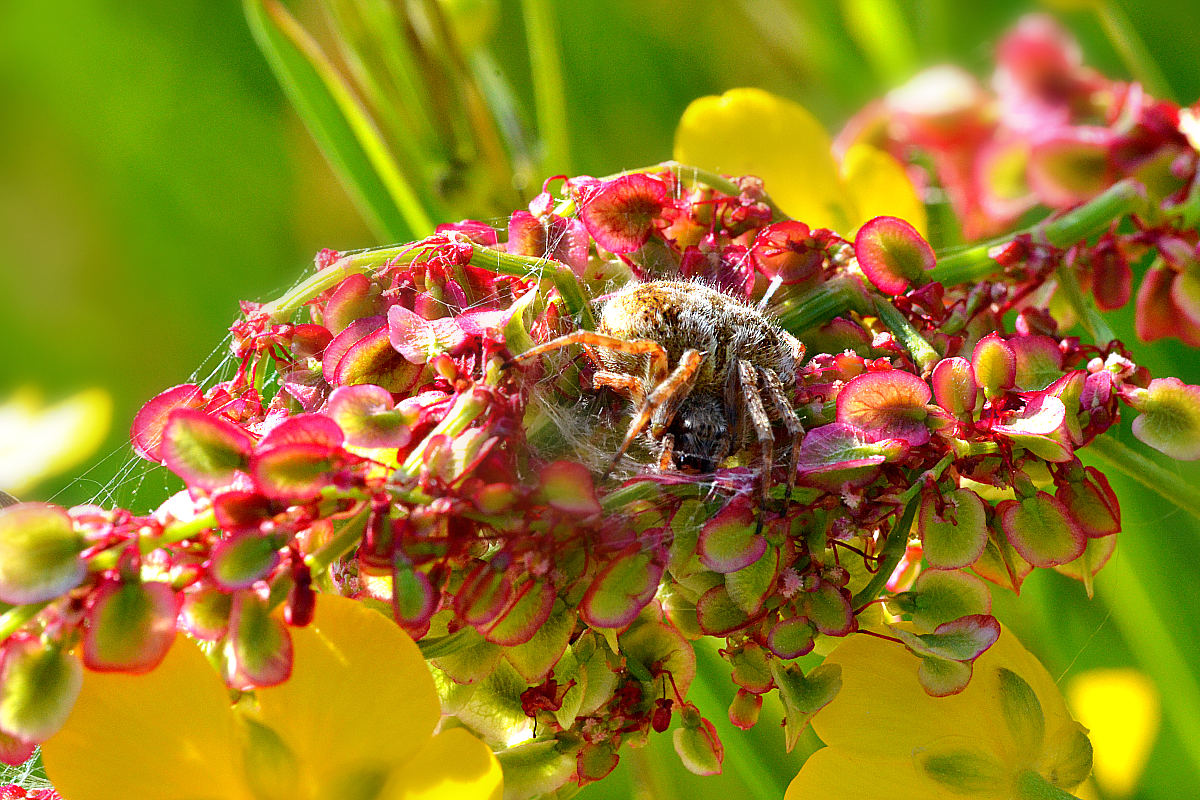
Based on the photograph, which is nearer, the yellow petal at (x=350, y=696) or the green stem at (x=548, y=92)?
the yellow petal at (x=350, y=696)

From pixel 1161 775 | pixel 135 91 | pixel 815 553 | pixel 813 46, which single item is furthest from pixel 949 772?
pixel 135 91

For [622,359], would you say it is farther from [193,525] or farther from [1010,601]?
[1010,601]

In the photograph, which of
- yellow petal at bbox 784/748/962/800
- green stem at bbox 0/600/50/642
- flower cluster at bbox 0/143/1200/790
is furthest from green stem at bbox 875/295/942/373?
green stem at bbox 0/600/50/642

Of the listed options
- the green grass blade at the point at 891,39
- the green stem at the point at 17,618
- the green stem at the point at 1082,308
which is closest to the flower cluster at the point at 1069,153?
the green stem at the point at 1082,308

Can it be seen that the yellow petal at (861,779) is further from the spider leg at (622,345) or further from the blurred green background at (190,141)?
the blurred green background at (190,141)

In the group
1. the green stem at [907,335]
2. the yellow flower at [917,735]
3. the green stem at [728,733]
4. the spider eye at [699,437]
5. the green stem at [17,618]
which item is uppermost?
the green stem at [17,618]

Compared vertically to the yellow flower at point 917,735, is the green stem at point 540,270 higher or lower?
higher
